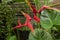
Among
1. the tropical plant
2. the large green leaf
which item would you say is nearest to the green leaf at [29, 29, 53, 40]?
the tropical plant

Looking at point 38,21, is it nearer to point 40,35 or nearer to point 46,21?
point 40,35

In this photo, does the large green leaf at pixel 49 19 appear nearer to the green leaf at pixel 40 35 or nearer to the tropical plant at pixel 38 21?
the tropical plant at pixel 38 21

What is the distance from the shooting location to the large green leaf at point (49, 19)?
241cm

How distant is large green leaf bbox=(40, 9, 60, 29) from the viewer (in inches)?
→ 94.7

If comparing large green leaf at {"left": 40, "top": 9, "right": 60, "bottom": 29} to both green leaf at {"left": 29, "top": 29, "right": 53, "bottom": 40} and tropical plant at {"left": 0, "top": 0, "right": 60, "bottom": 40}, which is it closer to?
tropical plant at {"left": 0, "top": 0, "right": 60, "bottom": 40}

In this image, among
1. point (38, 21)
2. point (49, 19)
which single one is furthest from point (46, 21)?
point (38, 21)

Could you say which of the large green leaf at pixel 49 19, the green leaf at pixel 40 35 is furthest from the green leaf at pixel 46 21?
the green leaf at pixel 40 35

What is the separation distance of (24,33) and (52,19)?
0.78 meters

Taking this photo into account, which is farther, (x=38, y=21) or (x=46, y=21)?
(x=46, y=21)

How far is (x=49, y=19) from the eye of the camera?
8.05 feet

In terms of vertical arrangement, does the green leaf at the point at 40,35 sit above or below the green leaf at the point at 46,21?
below

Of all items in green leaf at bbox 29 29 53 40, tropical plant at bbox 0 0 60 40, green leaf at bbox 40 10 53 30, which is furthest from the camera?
green leaf at bbox 40 10 53 30

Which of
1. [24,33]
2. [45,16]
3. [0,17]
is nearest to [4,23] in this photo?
[0,17]

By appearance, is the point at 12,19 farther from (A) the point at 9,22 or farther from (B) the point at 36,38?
(B) the point at 36,38
